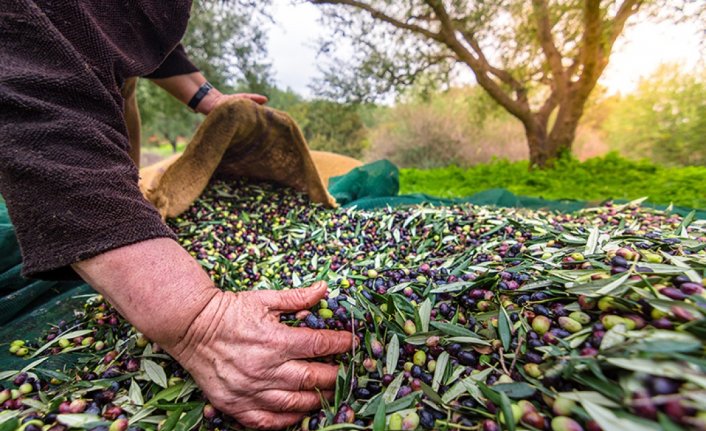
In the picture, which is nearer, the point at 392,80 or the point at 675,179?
the point at 675,179

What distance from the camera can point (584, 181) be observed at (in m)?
3.24

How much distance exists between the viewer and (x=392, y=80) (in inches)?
191

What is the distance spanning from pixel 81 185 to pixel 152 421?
519 millimetres

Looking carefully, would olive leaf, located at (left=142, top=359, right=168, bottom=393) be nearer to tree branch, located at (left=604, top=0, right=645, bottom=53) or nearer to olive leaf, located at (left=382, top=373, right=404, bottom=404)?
olive leaf, located at (left=382, top=373, right=404, bottom=404)

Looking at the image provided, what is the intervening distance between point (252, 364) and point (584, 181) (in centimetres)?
360

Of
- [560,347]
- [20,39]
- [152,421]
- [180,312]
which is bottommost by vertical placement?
[152,421]

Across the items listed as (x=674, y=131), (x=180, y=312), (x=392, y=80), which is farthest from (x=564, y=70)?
(x=180, y=312)

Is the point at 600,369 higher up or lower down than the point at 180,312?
higher up

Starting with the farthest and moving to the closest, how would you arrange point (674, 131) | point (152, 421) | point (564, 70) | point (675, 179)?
point (674, 131) < point (564, 70) < point (675, 179) < point (152, 421)

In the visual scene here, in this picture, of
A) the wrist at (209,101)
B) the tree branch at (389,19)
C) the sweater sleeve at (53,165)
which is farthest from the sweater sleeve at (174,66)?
the tree branch at (389,19)

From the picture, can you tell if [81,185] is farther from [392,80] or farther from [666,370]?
[392,80]

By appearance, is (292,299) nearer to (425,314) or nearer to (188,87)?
(425,314)

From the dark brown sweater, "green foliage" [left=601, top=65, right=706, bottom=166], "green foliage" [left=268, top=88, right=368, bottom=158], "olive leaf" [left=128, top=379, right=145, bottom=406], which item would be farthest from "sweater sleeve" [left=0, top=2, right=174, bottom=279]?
"green foliage" [left=268, top=88, right=368, bottom=158]

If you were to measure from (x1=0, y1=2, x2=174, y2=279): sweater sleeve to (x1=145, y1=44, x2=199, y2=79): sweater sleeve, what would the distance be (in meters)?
1.18
